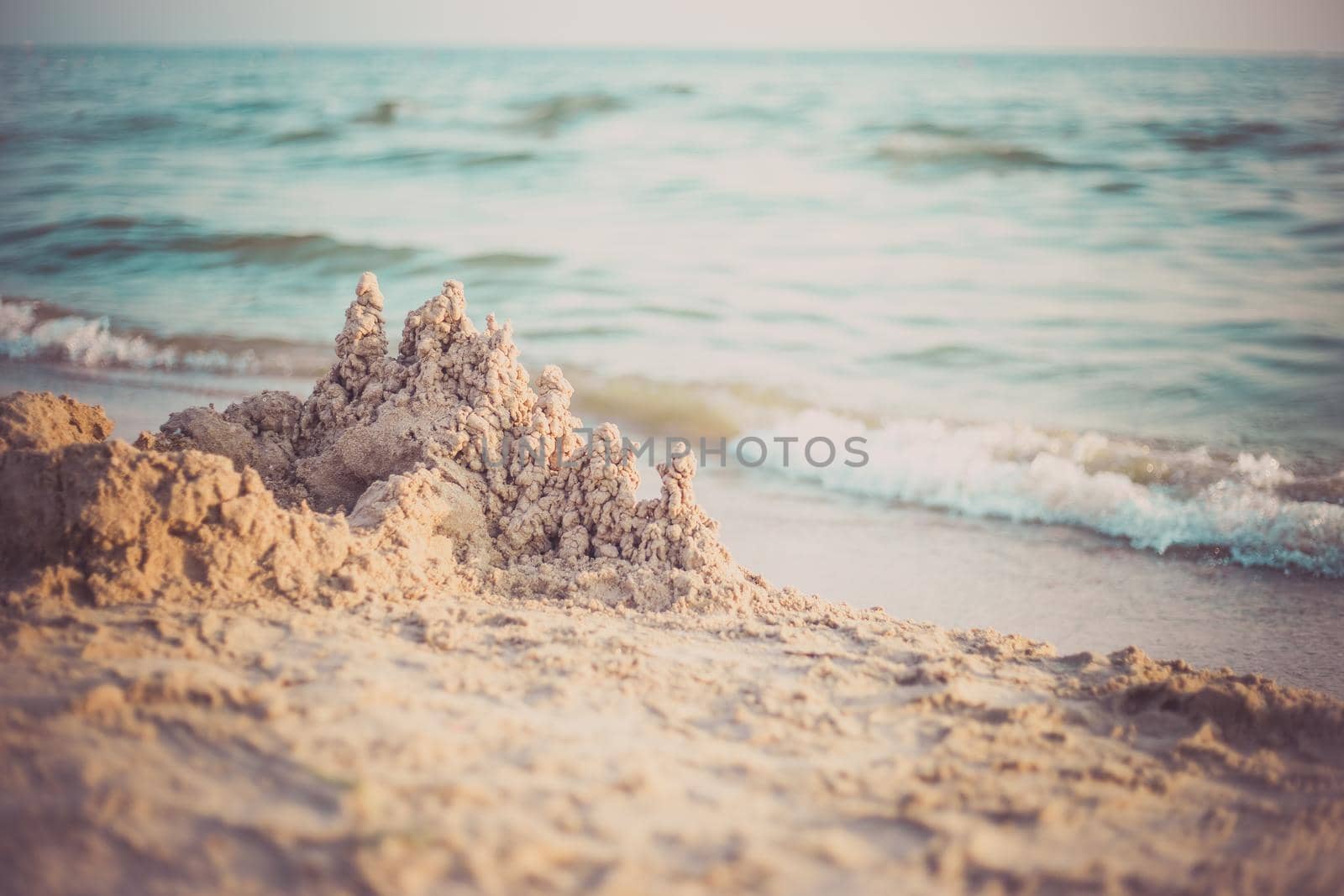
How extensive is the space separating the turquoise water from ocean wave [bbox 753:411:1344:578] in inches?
0.9

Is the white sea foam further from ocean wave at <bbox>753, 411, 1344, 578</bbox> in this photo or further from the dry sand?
the dry sand

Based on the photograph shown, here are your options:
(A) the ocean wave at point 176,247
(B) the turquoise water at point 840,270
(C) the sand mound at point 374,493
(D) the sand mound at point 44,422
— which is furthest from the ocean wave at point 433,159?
(D) the sand mound at point 44,422

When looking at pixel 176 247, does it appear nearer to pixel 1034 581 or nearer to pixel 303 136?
pixel 303 136

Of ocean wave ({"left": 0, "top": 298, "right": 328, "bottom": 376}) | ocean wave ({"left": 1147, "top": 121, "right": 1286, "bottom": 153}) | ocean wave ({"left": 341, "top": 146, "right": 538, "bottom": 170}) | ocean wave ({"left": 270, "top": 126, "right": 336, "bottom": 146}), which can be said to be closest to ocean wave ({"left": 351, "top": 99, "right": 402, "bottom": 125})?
ocean wave ({"left": 270, "top": 126, "right": 336, "bottom": 146})

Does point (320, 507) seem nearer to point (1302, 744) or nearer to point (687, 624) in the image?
point (687, 624)

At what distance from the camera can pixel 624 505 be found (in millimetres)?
2957

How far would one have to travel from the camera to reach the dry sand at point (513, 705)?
5.00 feet

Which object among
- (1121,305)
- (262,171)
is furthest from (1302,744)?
(262,171)

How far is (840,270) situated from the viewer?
10.7 metres

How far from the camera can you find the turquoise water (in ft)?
20.4

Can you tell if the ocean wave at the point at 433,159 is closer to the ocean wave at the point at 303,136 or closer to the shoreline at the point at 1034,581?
the ocean wave at the point at 303,136

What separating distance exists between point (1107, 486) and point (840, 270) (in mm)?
5918

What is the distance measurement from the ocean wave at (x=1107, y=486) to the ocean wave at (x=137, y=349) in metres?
4.17

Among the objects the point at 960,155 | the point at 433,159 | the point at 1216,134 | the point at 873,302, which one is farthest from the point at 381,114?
the point at 1216,134
